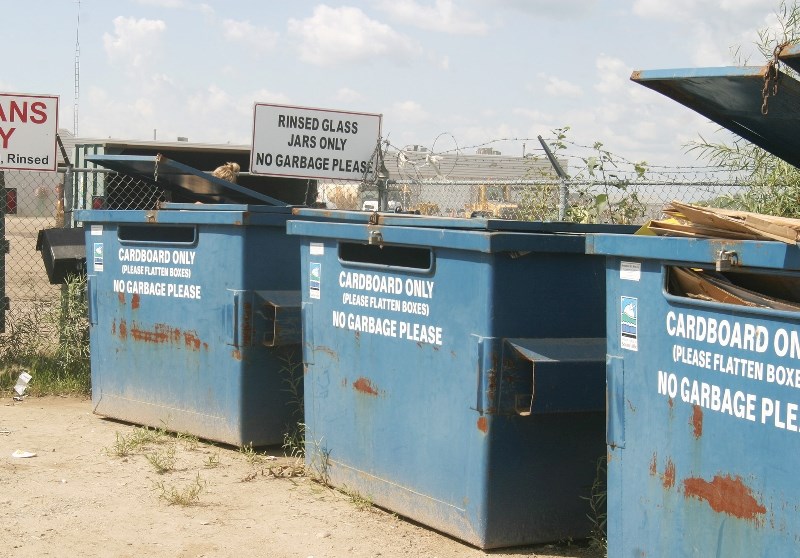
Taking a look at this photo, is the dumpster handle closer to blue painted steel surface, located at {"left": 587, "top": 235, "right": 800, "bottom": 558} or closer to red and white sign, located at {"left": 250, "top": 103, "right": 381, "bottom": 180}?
red and white sign, located at {"left": 250, "top": 103, "right": 381, "bottom": 180}

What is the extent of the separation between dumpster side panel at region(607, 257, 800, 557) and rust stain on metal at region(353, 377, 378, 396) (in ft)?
5.03

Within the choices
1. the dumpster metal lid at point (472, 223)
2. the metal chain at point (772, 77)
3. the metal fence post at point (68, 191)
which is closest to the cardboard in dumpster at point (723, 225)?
the metal chain at point (772, 77)

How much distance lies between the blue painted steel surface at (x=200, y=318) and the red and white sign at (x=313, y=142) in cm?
187

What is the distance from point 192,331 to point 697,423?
3.88 metres

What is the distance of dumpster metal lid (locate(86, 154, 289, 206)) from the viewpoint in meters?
7.28

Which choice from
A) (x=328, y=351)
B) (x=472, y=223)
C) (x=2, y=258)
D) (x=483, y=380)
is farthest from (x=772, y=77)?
(x=2, y=258)

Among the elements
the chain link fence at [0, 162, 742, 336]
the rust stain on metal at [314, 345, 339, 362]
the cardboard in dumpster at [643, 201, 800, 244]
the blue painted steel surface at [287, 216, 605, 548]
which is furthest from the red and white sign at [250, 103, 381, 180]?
the cardboard in dumpster at [643, 201, 800, 244]

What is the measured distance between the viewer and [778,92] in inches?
147

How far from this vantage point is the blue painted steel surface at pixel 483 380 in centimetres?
448

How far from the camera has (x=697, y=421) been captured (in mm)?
3541

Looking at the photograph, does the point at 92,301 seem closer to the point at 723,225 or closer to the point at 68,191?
the point at 68,191

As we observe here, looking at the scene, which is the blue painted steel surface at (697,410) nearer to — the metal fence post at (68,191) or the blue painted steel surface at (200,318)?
the blue painted steel surface at (200,318)

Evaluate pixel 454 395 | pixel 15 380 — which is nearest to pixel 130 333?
pixel 15 380

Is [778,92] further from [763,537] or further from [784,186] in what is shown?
[784,186]
